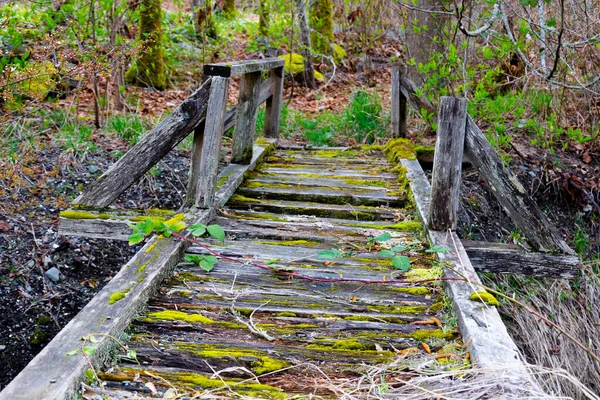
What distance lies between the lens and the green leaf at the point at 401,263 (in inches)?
137

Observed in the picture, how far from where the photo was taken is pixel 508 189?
4066mm

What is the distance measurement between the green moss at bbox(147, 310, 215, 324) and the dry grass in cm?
297

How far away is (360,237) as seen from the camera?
4430 millimetres

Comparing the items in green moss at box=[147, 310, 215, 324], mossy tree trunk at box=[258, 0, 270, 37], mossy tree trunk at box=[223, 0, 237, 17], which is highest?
mossy tree trunk at box=[223, 0, 237, 17]

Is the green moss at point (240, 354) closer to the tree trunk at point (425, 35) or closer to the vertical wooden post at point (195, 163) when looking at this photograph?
the vertical wooden post at point (195, 163)

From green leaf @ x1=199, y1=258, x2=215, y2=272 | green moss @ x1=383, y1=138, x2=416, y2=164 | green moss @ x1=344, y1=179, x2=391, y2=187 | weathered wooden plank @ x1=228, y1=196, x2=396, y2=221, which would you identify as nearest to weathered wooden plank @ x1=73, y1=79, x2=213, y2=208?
green leaf @ x1=199, y1=258, x2=215, y2=272

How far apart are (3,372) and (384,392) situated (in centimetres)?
342

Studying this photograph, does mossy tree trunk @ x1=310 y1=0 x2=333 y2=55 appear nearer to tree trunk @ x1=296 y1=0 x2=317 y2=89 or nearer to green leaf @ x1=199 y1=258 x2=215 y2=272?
tree trunk @ x1=296 y1=0 x2=317 y2=89

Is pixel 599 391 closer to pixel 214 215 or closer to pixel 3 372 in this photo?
pixel 214 215

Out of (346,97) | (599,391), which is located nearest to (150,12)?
(346,97)

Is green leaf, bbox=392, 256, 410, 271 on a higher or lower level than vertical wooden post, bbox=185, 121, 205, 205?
lower

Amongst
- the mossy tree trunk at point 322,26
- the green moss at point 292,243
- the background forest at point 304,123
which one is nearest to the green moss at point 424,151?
the background forest at point 304,123

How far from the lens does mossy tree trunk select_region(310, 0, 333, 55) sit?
45.2ft

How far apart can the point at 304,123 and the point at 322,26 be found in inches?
218
